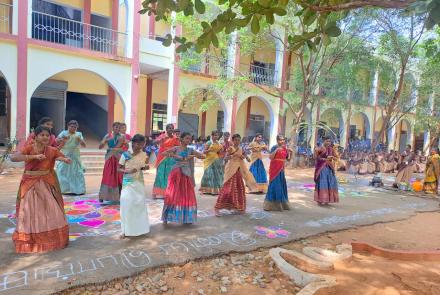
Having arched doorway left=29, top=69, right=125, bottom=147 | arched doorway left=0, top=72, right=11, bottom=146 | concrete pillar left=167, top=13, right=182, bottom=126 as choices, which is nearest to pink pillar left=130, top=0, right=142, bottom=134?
arched doorway left=29, top=69, right=125, bottom=147

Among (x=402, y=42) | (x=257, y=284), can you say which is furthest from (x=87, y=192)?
(x=402, y=42)

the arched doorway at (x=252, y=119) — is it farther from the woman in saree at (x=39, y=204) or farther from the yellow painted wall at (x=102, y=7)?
the woman in saree at (x=39, y=204)

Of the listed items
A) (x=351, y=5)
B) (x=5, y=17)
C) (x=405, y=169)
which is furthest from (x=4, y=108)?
(x=405, y=169)

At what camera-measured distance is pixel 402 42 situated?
570 inches

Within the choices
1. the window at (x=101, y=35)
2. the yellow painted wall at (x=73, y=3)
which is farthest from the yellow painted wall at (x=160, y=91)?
the yellow painted wall at (x=73, y=3)

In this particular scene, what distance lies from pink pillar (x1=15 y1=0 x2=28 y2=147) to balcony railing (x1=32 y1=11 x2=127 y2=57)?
6.21 ft

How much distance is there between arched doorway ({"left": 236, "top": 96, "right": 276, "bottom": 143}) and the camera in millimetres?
19656

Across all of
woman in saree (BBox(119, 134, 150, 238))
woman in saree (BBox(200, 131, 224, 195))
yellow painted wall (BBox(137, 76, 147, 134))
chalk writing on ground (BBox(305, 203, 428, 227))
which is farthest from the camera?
yellow painted wall (BBox(137, 76, 147, 134))

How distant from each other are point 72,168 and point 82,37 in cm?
777

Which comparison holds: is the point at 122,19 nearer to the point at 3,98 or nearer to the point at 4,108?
the point at 3,98

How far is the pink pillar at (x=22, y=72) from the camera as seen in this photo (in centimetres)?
1049

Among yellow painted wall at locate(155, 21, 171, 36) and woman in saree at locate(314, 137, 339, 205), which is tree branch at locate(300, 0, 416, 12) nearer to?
woman in saree at locate(314, 137, 339, 205)

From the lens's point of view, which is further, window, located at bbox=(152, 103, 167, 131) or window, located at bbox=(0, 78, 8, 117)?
window, located at bbox=(152, 103, 167, 131)

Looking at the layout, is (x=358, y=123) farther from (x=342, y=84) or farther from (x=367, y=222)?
(x=367, y=222)
